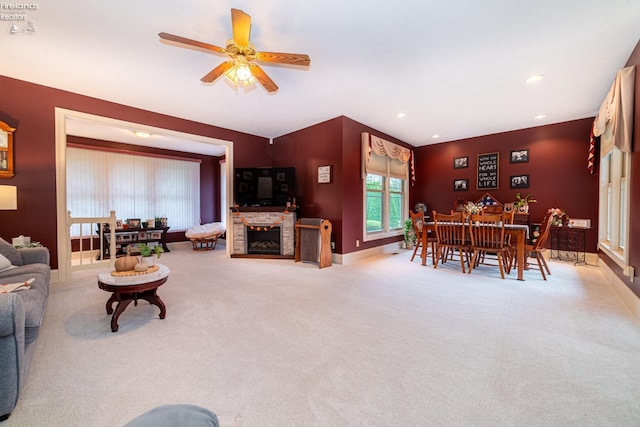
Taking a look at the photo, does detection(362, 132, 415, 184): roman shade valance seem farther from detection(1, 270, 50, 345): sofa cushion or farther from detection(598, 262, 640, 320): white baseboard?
detection(1, 270, 50, 345): sofa cushion

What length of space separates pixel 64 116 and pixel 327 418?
4827 millimetres

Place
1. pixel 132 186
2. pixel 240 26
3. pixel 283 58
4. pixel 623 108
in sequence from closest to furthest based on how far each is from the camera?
pixel 240 26 → pixel 283 58 → pixel 623 108 → pixel 132 186

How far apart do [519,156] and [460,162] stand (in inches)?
43.7

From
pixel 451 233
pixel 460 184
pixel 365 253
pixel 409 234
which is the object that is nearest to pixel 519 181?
pixel 460 184

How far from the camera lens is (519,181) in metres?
5.39

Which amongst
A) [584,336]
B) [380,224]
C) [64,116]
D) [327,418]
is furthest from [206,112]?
[584,336]

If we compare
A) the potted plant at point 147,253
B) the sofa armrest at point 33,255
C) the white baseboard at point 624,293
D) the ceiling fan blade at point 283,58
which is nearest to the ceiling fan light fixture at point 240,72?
the ceiling fan blade at point 283,58

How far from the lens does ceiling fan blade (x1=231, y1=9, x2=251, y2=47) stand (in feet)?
6.45

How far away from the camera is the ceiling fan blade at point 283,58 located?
2326mm

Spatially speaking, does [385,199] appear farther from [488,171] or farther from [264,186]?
[264,186]

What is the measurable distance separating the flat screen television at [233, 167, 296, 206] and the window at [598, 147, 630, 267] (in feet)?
15.0

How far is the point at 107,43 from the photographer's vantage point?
254cm

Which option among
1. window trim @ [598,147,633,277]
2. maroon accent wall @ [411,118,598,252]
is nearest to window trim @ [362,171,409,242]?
maroon accent wall @ [411,118,598,252]

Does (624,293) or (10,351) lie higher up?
(10,351)
